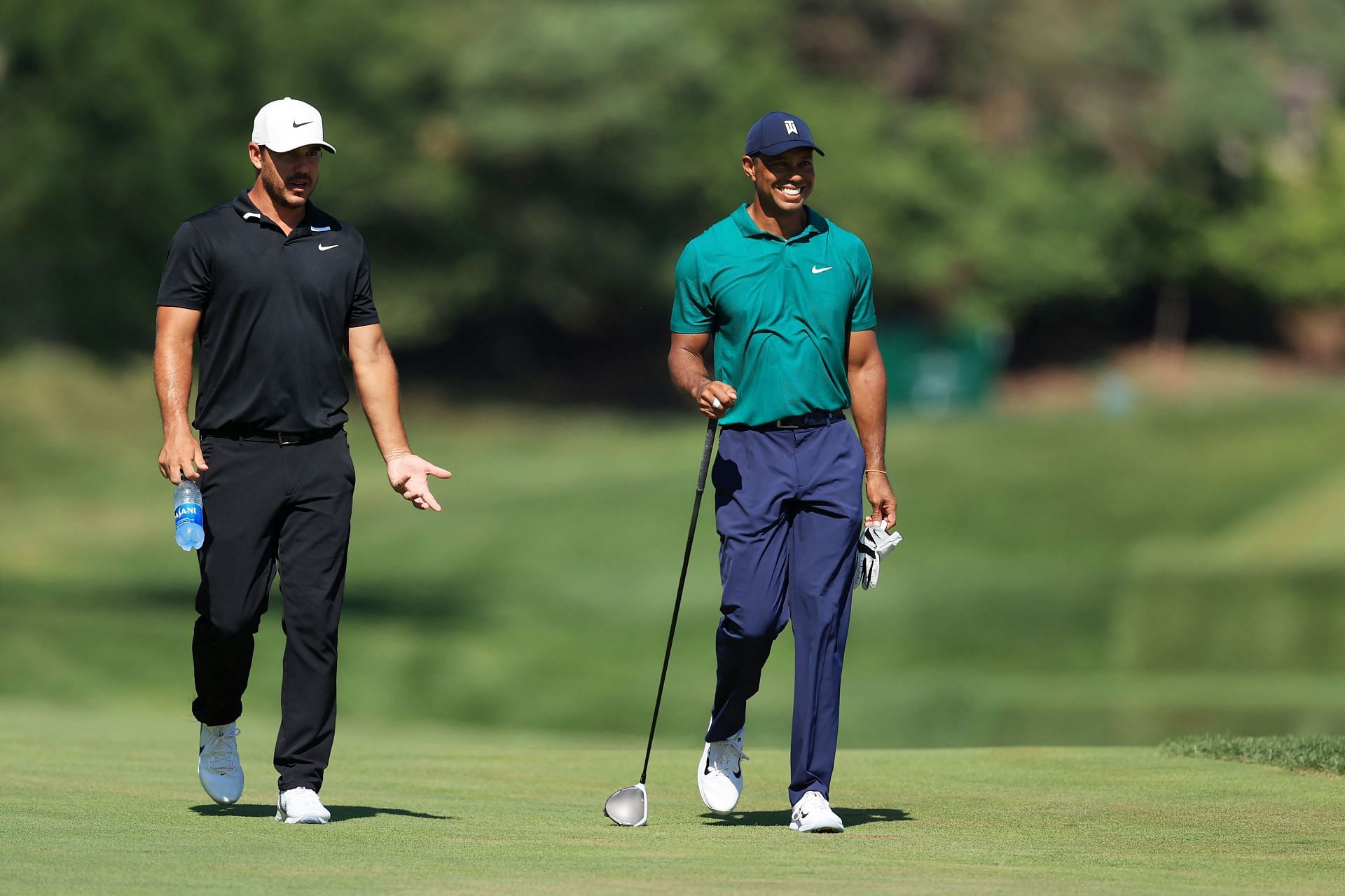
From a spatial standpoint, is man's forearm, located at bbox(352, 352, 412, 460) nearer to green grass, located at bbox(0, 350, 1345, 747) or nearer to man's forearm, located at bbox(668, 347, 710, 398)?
man's forearm, located at bbox(668, 347, 710, 398)

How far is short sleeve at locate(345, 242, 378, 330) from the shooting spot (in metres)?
7.07

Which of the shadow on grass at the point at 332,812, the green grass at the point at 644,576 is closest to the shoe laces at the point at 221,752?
the shadow on grass at the point at 332,812

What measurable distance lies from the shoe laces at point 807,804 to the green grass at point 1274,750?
2.61 meters

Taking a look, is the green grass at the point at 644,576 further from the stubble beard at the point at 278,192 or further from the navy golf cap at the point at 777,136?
the stubble beard at the point at 278,192

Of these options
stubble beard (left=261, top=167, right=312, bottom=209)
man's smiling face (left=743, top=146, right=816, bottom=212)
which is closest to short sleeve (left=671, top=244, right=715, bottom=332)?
man's smiling face (left=743, top=146, right=816, bottom=212)

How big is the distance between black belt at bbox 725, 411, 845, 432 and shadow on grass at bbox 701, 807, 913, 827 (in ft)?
4.39

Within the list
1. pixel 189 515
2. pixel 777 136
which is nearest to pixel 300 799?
pixel 189 515

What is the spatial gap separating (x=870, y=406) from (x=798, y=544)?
58cm

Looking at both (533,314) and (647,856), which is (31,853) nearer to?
(647,856)

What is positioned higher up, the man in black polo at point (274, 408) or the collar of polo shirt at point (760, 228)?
the collar of polo shirt at point (760, 228)

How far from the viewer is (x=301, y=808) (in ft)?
21.7

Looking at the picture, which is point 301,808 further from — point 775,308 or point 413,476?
point 775,308

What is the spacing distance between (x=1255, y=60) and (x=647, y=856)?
56.4 metres

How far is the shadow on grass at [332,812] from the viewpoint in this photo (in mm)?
6895
